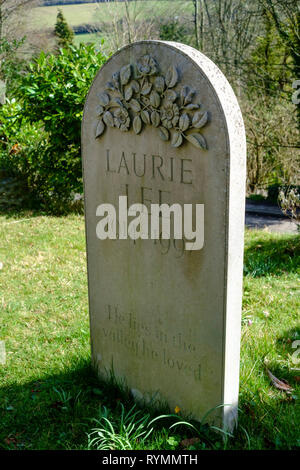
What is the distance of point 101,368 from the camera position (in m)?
3.20

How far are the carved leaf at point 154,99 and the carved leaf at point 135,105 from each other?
11 centimetres

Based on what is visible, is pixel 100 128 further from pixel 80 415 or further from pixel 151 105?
pixel 80 415

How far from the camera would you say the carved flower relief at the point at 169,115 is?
238 centimetres

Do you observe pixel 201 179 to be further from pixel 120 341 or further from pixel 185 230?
pixel 120 341

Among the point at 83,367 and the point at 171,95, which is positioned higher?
the point at 171,95

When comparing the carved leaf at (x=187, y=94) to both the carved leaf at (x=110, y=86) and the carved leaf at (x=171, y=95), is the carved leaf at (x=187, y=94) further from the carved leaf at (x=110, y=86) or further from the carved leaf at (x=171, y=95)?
the carved leaf at (x=110, y=86)

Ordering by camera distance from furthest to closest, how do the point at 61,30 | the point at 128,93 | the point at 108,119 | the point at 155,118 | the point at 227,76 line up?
1. the point at 61,30
2. the point at 227,76
3. the point at 108,119
4. the point at 128,93
5. the point at 155,118

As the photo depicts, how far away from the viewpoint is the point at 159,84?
2.42 meters

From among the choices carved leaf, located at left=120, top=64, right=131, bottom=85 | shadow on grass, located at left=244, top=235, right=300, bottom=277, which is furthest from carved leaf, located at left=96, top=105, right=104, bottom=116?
shadow on grass, located at left=244, top=235, right=300, bottom=277

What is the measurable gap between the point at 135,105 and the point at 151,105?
122 mm

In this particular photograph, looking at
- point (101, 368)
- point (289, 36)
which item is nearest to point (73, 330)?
point (101, 368)

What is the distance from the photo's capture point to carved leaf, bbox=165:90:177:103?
2.36 metres

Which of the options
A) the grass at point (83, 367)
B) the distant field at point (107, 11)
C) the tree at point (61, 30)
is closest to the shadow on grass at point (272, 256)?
the grass at point (83, 367)

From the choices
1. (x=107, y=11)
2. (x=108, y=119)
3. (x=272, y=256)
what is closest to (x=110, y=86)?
(x=108, y=119)
